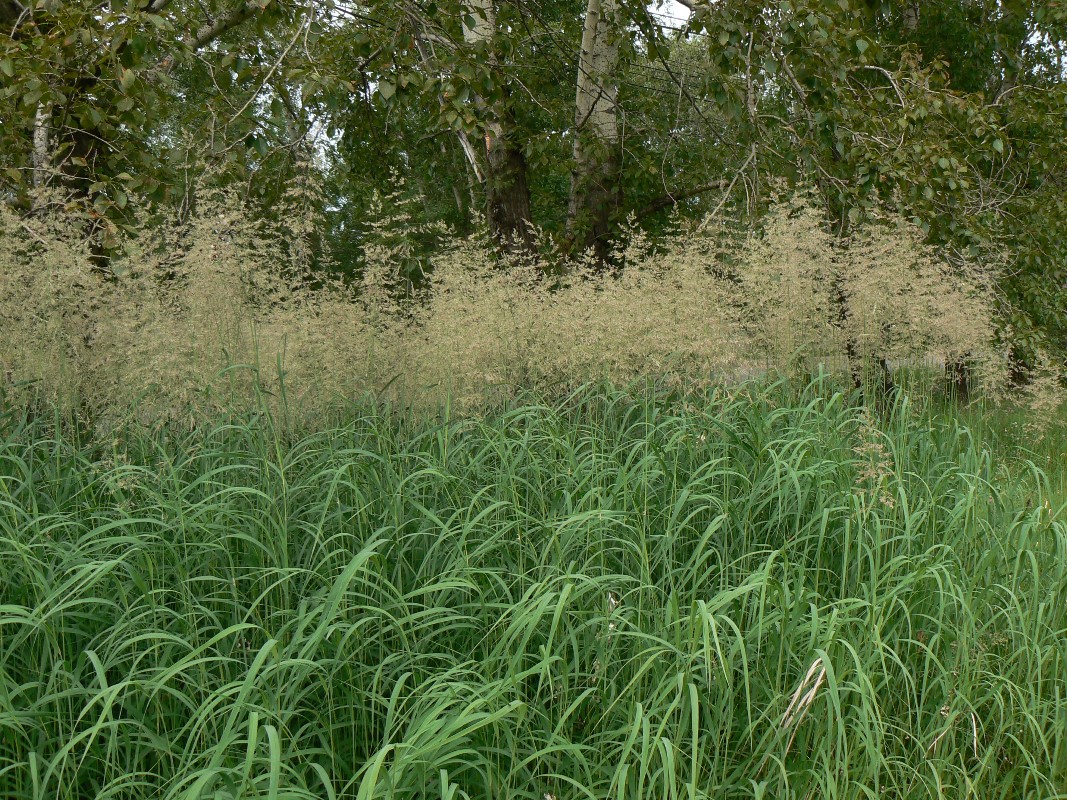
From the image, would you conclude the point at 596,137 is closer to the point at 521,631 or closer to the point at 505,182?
the point at 505,182

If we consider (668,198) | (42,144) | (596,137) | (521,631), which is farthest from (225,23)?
(521,631)

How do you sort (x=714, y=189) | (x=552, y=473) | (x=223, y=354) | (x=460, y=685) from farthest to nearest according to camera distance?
(x=714, y=189)
(x=223, y=354)
(x=552, y=473)
(x=460, y=685)

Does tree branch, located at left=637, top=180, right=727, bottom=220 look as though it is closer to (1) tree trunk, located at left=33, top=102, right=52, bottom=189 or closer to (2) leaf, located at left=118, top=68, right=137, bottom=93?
(1) tree trunk, located at left=33, top=102, right=52, bottom=189

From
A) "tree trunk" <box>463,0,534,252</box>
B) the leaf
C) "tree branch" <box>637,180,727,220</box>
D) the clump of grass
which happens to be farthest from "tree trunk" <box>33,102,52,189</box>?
"tree branch" <box>637,180,727,220</box>

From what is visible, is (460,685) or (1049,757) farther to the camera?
(1049,757)

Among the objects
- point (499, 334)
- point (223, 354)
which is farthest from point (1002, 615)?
point (223, 354)

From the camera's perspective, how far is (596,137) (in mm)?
8406

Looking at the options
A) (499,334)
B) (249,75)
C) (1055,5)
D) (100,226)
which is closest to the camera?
(499,334)

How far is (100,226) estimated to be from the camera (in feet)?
16.5

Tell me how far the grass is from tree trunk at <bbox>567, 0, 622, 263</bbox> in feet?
17.4

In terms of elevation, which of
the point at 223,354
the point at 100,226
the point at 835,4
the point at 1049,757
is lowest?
the point at 1049,757

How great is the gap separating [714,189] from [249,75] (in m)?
6.06

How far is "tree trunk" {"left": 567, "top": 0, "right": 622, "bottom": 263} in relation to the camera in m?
8.51

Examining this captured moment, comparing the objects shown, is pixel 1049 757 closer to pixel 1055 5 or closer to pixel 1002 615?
pixel 1002 615
